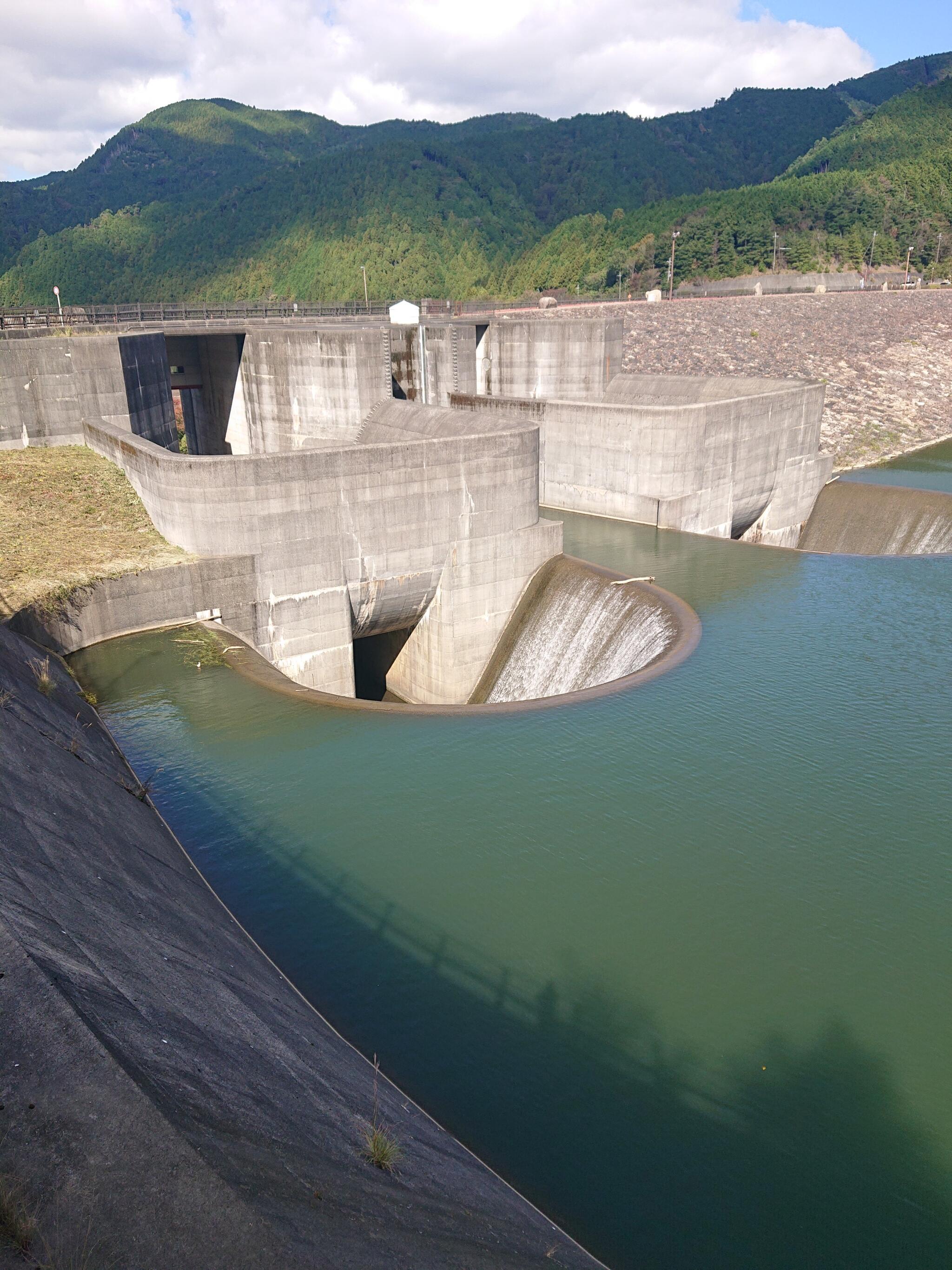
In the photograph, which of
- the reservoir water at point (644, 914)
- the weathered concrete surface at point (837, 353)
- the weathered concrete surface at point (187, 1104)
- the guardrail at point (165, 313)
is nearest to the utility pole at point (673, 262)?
the weathered concrete surface at point (837, 353)

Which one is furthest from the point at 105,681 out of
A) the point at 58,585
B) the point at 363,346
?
the point at 363,346

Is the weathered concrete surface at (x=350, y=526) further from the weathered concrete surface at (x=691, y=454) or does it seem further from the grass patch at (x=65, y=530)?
the weathered concrete surface at (x=691, y=454)

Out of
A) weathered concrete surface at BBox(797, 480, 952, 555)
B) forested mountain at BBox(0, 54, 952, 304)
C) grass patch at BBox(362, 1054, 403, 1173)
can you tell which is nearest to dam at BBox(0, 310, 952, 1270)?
grass patch at BBox(362, 1054, 403, 1173)

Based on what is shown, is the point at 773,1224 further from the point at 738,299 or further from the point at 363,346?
the point at 738,299

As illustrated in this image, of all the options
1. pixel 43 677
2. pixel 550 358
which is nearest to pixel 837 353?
pixel 550 358

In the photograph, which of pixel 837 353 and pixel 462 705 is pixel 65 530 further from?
pixel 837 353

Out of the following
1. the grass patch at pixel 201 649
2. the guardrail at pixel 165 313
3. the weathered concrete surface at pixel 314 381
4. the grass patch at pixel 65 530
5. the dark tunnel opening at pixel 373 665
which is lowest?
the dark tunnel opening at pixel 373 665

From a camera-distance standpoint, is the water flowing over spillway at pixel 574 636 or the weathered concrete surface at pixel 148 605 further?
the water flowing over spillway at pixel 574 636
